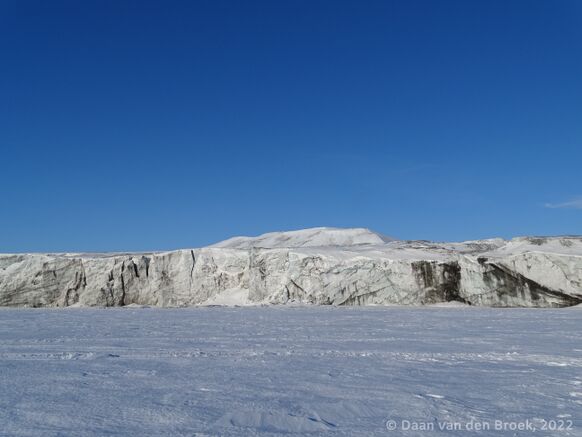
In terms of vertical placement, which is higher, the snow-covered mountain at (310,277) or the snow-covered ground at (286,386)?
the snow-covered mountain at (310,277)

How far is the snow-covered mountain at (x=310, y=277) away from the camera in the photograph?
26.4m

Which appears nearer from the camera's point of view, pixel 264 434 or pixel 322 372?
pixel 264 434

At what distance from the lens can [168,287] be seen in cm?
3200

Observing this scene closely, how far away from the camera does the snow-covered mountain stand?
86.6ft

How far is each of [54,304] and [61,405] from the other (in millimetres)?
30533

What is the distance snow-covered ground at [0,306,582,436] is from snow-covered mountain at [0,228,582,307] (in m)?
18.1

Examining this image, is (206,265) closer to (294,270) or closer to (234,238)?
(294,270)

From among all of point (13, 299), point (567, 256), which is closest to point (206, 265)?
point (13, 299)

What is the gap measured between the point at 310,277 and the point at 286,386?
2422 cm

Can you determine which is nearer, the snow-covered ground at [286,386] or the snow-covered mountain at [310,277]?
the snow-covered ground at [286,386]

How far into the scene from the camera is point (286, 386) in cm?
532

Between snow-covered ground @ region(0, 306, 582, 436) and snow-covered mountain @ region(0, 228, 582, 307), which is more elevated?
snow-covered mountain @ region(0, 228, 582, 307)

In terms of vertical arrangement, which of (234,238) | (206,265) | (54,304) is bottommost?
(54,304)

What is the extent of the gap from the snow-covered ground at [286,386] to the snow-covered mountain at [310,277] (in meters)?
18.1
